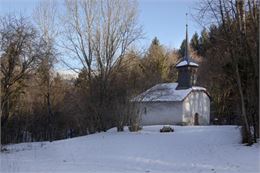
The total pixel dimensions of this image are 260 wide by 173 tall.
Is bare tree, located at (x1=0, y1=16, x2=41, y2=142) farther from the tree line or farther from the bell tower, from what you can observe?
the bell tower

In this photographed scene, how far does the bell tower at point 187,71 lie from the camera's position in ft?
158

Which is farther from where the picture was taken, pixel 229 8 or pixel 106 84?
pixel 106 84

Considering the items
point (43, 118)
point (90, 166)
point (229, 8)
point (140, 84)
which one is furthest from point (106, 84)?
point (90, 166)

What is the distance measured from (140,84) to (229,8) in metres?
17.7

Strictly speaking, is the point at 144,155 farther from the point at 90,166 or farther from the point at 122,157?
the point at 90,166

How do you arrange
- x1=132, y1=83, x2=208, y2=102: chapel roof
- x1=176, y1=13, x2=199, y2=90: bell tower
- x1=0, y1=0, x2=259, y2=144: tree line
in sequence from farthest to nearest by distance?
x1=176, y1=13, x2=199, y2=90: bell tower
x1=132, y1=83, x2=208, y2=102: chapel roof
x1=0, y1=0, x2=259, y2=144: tree line

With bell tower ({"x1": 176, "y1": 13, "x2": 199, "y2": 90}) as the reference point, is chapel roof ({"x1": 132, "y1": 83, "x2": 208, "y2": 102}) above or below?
below

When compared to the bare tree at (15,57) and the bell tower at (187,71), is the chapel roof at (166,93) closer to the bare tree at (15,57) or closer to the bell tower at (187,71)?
the bell tower at (187,71)

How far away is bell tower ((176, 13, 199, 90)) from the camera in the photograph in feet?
158

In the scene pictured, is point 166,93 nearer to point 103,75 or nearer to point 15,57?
point 103,75

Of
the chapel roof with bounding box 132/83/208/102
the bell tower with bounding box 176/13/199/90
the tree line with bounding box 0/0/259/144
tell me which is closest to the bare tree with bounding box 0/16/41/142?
the tree line with bounding box 0/0/259/144

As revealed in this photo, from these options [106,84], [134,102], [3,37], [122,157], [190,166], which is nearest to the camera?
[190,166]

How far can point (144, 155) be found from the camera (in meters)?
17.3

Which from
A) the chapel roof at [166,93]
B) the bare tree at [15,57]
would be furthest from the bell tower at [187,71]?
the bare tree at [15,57]
